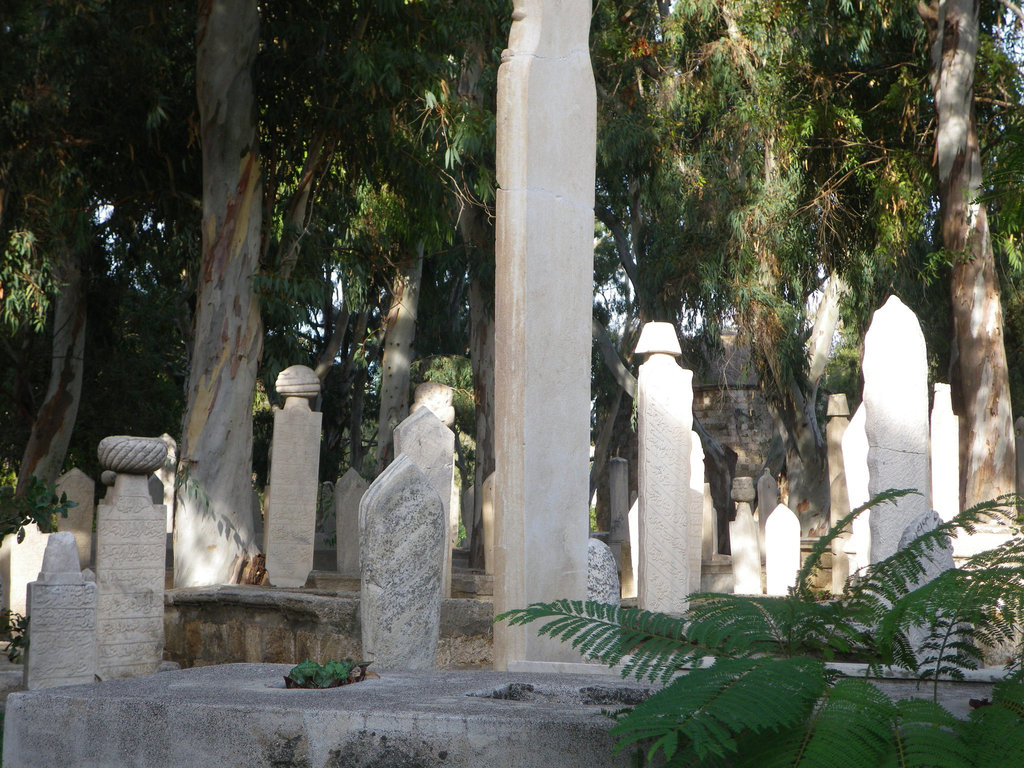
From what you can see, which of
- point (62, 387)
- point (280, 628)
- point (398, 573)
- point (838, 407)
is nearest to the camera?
point (398, 573)

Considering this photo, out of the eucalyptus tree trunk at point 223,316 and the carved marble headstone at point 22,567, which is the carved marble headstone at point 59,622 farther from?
the carved marble headstone at point 22,567

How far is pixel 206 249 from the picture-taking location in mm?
11633

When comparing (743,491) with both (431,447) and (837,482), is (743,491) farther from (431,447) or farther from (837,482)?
(431,447)

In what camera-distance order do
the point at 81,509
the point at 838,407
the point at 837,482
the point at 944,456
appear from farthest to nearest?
the point at 838,407 → the point at 837,482 → the point at 81,509 → the point at 944,456

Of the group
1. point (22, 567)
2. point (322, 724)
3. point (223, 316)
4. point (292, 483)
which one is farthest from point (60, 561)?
point (22, 567)

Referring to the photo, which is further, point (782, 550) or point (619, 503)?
point (619, 503)

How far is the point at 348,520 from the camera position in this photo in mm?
13008

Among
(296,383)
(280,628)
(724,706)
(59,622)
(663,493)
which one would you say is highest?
(296,383)

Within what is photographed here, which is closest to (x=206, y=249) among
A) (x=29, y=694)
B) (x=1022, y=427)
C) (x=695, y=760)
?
(x=29, y=694)

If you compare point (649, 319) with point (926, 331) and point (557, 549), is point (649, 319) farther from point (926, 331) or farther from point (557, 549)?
point (557, 549)

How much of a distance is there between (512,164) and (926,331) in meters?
21.8

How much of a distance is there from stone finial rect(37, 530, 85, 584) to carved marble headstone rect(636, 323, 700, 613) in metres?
4.05

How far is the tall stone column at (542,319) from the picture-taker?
543 centimetres

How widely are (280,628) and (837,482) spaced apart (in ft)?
32.8
